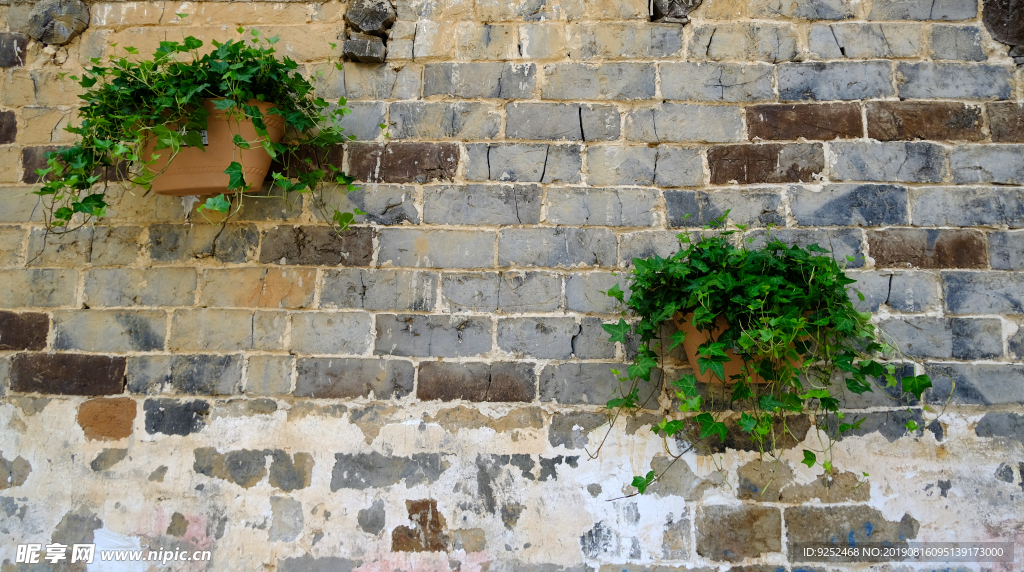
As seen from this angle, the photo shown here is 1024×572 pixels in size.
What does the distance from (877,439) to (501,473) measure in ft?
4.28

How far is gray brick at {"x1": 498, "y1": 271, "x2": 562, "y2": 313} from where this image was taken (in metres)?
2.12

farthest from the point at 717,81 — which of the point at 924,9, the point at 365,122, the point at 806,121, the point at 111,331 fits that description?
the point at 111,331

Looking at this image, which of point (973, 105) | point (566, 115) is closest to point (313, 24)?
point (566, 115)

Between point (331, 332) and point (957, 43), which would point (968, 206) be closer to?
point (957, 43)

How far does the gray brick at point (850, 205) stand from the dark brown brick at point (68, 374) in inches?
101

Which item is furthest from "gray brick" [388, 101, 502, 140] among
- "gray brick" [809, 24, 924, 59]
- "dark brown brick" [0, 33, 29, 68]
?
"dark brown brick" [0, 33, 29, 68]

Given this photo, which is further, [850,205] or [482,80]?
[482,80]

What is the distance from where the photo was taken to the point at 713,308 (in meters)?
1.79

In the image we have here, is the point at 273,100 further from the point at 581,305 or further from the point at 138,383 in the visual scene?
the point at 581,305

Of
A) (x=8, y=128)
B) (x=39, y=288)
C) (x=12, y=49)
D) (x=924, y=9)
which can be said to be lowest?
(x=39, y=288)

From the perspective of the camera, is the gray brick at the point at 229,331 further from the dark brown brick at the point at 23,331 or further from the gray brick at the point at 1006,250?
the gray brick at the point at 1006,250

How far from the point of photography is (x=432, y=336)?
212 centimetres

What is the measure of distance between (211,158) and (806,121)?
2146mm

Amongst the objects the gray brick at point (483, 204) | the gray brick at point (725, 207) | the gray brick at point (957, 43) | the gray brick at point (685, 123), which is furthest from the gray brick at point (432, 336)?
the gray brick at point (957, 43)
